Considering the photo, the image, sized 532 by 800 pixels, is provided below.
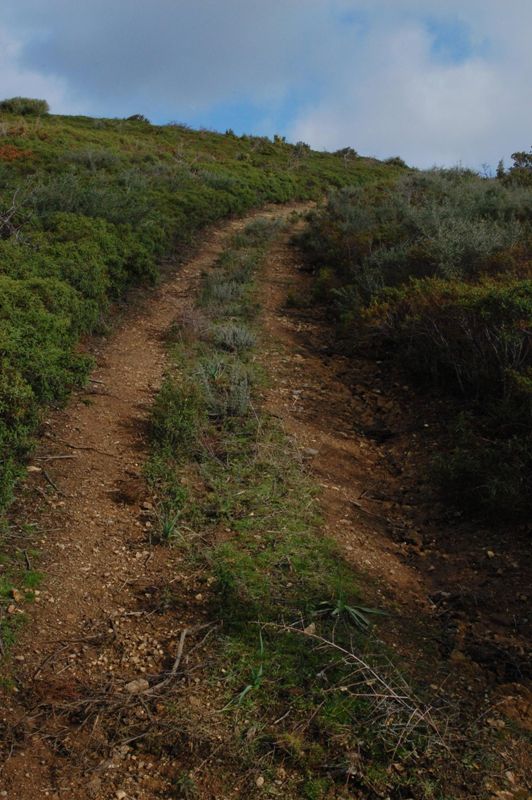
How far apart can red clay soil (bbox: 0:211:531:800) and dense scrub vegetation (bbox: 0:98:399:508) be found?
55 cm

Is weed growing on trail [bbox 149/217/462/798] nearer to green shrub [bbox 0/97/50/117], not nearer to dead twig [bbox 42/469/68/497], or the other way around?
dead twig [bbox 42/469/68/497]

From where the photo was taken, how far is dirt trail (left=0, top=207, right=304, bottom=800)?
2.92 metres

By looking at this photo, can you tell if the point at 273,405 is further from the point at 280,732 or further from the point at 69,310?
the point at 280,732

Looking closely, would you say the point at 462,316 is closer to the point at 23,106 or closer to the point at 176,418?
the point at 176,418

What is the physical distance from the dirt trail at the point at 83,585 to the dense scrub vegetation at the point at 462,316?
2.54 meters

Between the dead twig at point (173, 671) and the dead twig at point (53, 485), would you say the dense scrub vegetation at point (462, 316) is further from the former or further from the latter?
the dead twig at point (53, 485)

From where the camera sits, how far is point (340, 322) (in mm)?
9914

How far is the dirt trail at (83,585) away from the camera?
9.59 ft

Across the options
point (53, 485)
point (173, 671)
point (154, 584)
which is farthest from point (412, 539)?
point (53, 485)

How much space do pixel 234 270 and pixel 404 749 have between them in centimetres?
997

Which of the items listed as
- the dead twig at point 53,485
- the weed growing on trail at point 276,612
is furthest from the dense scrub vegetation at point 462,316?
the dead twig at point 53,485

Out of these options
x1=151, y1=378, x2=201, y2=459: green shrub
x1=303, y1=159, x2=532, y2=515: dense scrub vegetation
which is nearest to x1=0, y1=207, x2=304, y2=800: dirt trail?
x1=151, y1=378, x2=201, y2=459: green shrub

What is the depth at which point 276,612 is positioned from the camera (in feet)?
12.7

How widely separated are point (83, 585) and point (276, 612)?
1183mm
